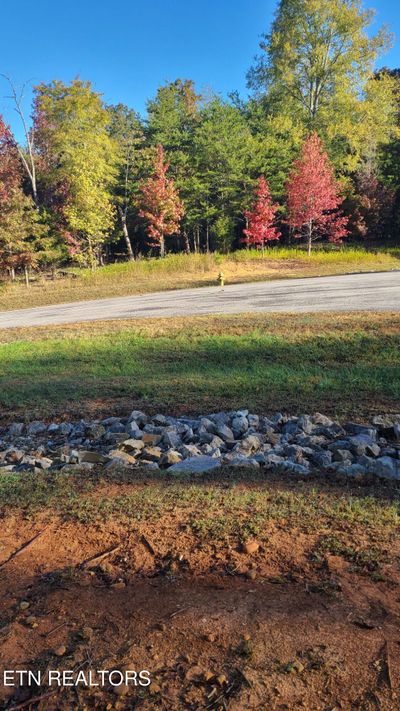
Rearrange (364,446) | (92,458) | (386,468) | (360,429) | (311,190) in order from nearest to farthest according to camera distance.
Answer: (386,468), (364,446), (92,458), (360,429), (311,190)

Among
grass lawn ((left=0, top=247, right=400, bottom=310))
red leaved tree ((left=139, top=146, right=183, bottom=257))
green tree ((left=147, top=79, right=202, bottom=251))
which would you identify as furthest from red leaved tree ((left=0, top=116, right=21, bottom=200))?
green tree ((left=147, top=79, right=202, bottom=251))

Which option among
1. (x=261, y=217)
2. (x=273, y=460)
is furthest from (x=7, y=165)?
(x=273, y=460)

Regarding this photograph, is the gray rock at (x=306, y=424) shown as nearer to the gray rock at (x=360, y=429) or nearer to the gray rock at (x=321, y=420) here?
the gray rock at (x=321, y=420)

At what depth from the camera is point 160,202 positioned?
3177cm

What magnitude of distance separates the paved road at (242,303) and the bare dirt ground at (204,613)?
8929mm

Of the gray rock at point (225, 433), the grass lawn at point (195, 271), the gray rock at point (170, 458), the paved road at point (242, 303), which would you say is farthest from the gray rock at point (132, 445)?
the grass lawn at point (195, 271)

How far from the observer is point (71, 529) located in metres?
2.96

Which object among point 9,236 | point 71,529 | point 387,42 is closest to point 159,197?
point 9,236

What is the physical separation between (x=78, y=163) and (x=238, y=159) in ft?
36.2

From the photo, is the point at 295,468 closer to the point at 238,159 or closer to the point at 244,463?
the point at 244,463

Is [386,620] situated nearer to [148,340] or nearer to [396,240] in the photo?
[148,340]

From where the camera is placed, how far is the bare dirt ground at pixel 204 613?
1.74m

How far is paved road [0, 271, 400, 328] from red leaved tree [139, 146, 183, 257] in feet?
54.0

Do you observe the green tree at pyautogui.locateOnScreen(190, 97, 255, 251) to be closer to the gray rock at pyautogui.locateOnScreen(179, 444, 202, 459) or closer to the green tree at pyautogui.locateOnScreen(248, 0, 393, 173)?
the green tree at pyautogui.locateOnScreen(248, 0, 393, 173)
